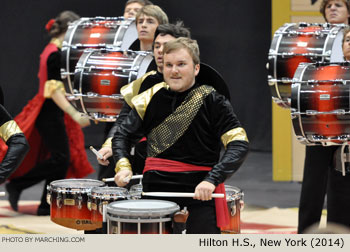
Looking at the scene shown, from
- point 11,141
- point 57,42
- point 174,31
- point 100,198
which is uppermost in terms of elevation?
point 174,31

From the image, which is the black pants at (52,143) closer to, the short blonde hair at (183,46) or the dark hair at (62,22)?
the dark hair at (62,22)

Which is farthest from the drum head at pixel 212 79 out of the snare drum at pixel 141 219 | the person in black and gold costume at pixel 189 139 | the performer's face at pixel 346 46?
the performer's face at pixel 346 46

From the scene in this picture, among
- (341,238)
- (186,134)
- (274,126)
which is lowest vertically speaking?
(274,126)

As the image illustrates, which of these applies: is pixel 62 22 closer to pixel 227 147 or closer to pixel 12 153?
pixel 12 153

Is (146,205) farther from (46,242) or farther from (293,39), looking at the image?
(293,39)

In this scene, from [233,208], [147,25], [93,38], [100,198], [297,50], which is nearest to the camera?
[100,198]

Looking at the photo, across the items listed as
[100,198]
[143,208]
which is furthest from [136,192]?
[143,208]

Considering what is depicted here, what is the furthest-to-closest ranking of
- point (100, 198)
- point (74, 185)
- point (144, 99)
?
point (74, 185) < point (100, 198) < point (144, 99)

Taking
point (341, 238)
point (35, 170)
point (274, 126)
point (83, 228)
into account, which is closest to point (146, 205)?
point (341, 238)

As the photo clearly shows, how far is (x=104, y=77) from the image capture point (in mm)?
5805

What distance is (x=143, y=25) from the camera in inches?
221

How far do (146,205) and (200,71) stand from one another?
2.83ft

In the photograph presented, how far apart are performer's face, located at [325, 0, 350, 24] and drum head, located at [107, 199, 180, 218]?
279 cm

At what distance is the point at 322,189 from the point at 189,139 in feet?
6.01
